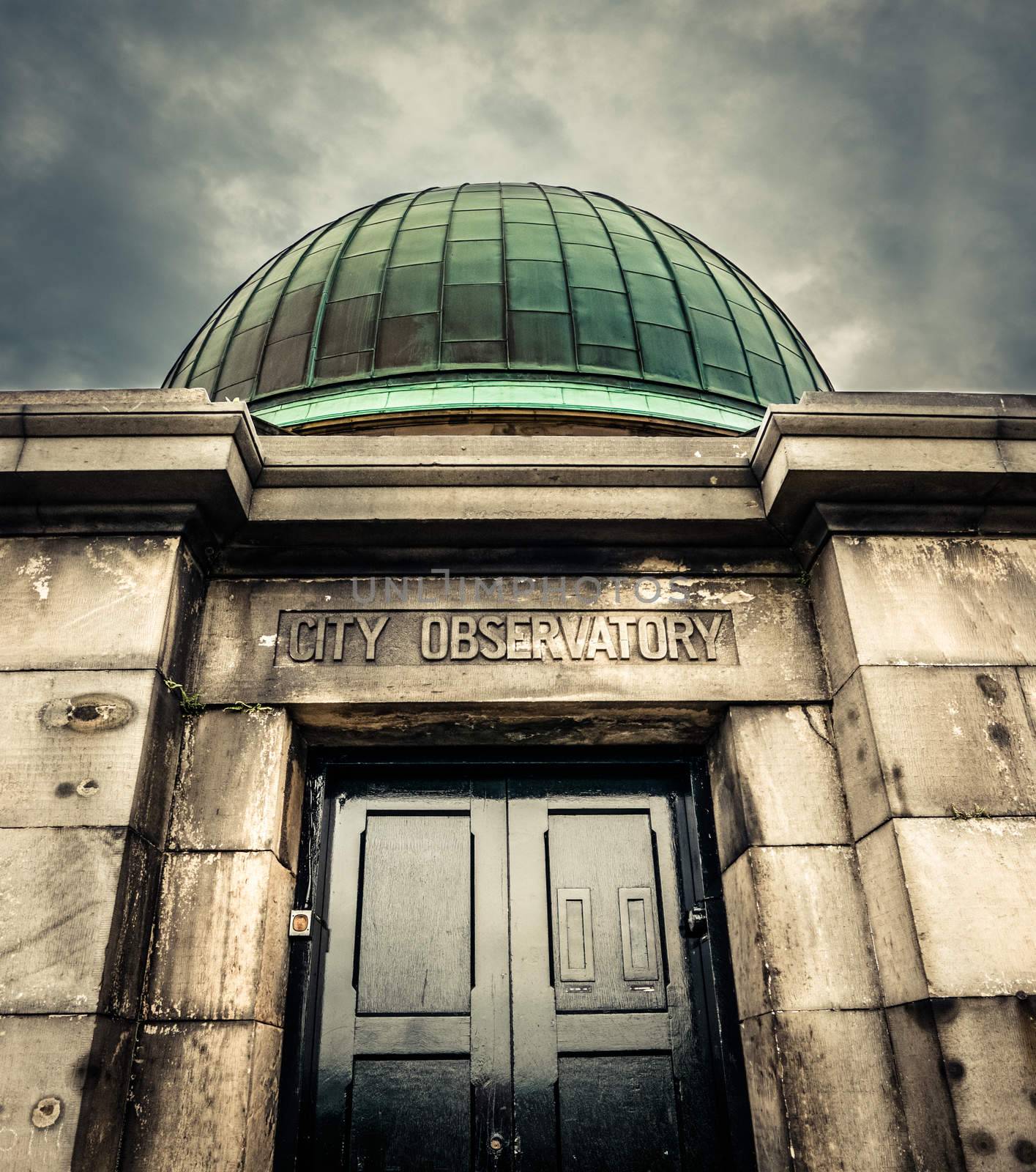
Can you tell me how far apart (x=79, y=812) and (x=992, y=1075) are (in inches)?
179

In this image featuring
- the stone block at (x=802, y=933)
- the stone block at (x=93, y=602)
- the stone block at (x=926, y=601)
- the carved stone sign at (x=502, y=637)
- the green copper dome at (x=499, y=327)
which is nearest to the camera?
the stone block at (x=802, y=933)

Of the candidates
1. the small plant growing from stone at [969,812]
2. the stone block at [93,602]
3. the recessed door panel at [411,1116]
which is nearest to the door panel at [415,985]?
the recessed door panel at [411,1116]

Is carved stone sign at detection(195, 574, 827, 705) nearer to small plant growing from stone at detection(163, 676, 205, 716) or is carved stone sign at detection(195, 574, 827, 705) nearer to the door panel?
small plant growing from stone at detection(163, 676, 205, 716)

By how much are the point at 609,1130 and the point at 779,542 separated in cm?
364

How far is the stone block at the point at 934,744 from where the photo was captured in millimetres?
4527

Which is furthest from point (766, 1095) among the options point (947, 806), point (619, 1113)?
point (947, 806)

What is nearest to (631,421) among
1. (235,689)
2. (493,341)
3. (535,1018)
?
(493,341)

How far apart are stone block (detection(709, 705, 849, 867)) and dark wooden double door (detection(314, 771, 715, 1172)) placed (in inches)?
23.5

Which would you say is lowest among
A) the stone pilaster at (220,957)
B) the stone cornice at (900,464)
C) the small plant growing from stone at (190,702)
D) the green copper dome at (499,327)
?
the stone pilaster at (220,957)

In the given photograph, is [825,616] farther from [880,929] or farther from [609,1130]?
[609,1130]

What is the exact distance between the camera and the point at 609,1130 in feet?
15.8

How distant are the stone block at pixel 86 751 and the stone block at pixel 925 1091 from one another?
156 inches

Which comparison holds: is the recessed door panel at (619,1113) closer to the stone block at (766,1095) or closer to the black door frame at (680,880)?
the black door frame at (680,880)

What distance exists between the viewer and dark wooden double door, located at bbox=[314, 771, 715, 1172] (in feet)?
15.7
